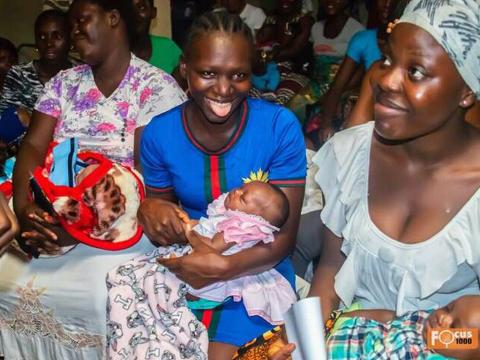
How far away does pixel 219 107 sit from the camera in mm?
2043

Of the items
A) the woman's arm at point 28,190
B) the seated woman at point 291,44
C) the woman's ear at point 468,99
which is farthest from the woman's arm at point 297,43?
the woman's ear at point 468,99

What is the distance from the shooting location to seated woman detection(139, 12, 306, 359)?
6.54 ft

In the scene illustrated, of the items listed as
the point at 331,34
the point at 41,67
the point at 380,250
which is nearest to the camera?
the point at 380,250

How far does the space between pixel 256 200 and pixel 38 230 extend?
0.85 metres

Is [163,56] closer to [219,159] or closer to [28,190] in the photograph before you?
[28,190]

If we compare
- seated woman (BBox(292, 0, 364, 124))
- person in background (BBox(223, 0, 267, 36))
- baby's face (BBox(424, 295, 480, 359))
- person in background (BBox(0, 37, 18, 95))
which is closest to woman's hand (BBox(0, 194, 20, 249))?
baby's face (BBox(424, 295, 480, 359))

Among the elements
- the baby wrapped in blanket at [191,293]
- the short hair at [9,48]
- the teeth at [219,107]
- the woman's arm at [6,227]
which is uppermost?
the teeth at [219,107]

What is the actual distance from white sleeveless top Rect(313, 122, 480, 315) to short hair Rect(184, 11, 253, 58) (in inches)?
17.3

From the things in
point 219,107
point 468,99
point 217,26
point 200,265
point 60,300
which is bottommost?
point 60,300

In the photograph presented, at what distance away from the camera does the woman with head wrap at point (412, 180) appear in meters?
1.57

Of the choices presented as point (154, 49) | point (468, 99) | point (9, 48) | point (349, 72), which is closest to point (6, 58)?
point (9, 48)

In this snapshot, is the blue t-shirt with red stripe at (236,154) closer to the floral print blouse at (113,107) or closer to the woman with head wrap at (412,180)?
the woman with head wrap at (412,180)

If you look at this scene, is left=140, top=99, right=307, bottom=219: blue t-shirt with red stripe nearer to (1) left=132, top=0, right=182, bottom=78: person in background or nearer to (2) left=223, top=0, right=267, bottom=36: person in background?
(1) left=132, top=0, right=182, bottom=78: person in background

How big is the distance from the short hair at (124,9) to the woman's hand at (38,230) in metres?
0.80
